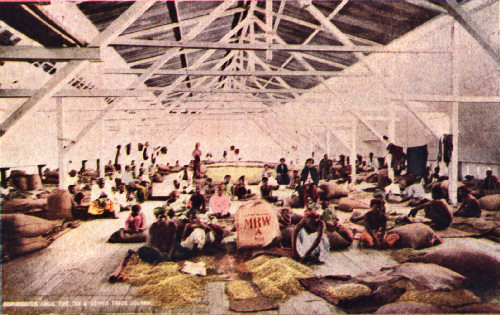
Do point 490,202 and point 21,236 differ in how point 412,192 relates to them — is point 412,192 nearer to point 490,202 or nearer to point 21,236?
point 490,202

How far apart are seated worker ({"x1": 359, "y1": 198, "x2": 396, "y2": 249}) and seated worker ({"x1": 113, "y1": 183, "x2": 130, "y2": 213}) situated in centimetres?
444

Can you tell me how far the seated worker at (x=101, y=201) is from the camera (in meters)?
6.18

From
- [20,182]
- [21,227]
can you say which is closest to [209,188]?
[21,227]

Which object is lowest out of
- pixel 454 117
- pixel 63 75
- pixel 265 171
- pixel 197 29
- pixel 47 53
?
pixel 265 171

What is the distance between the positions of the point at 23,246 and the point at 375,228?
5.47 m

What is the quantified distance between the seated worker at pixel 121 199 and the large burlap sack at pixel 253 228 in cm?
261

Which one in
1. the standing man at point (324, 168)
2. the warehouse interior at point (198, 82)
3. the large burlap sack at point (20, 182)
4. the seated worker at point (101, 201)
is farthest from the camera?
the standing man at point (324, 168)

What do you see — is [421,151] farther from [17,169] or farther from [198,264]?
[17,169]

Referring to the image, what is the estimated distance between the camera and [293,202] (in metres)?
8.07

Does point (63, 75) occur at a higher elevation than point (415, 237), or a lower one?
higher

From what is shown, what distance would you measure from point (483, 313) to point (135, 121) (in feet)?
41.0

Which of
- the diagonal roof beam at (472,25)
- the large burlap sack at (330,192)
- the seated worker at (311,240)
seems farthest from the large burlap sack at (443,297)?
the large burlap sack at (330,192)

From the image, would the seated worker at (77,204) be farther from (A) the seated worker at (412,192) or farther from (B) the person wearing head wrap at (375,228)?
(A) the seated worker at (412,192)

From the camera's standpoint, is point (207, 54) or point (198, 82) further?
point (198, 82)
